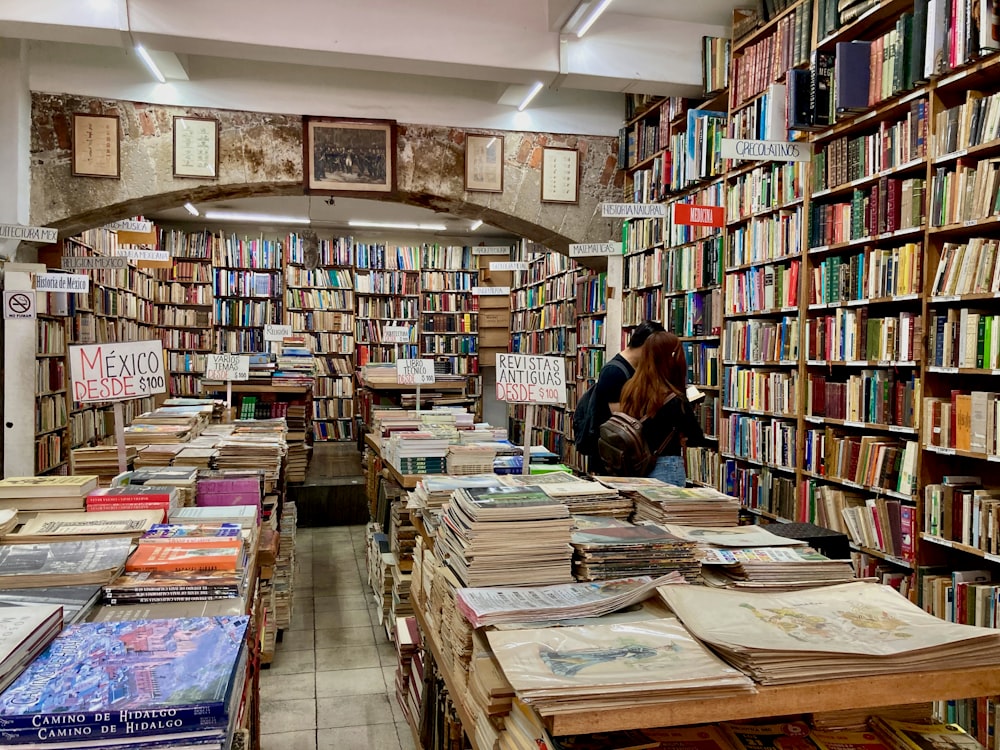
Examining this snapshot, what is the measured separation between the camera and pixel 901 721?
53.2 inches

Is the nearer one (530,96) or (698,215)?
(698,215)

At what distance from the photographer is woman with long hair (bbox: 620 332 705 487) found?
3137 millimetres

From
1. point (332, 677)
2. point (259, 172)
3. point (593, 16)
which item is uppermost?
point (593, 16)

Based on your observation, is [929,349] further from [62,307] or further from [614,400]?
[62,307]

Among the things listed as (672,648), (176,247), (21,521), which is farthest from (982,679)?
(176,247)

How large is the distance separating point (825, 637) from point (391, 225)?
1016cm

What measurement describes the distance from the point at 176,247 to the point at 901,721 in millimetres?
10312

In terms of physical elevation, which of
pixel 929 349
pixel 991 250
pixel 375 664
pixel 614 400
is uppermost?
pixel 991 250

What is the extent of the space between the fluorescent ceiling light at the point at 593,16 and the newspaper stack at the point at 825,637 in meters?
4.04

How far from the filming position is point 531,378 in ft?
9.41

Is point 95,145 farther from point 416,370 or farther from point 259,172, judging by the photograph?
point 416,370

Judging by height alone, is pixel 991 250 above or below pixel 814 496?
above

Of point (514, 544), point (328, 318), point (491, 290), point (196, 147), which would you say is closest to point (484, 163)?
point (196, 147)

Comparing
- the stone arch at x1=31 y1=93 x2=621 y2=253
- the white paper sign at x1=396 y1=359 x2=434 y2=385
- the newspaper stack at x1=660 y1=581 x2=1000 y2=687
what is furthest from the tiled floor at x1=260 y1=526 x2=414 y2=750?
the stone arch at x1=31 y1=93 x2=621 y2=253
